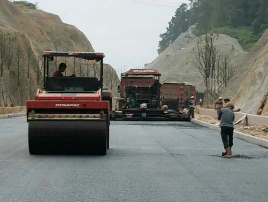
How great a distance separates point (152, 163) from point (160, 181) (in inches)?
111

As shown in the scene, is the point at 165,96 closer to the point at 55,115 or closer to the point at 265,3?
the point at 55,115

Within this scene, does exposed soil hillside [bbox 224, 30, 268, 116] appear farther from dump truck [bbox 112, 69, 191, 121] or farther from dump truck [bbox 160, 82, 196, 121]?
dump truck [bbox 112, 69, 191, 121]

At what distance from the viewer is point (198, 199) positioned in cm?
885

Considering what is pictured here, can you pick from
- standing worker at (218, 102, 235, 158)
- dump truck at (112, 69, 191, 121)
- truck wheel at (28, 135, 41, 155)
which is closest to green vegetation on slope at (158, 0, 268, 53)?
dump truck at (112, 69, 191, 121)

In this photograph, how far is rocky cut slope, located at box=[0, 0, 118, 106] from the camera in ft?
Answer: 226

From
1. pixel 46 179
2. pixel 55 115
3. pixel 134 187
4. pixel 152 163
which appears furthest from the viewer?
pixel 55 115

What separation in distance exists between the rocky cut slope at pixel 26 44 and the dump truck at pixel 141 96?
3389 millimetres

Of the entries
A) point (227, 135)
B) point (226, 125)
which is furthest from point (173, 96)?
point (226, 125)

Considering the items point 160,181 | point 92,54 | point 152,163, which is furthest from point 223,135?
point 160,181

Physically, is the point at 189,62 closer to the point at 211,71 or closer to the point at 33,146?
the point at 211,71

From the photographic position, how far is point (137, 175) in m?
11.4

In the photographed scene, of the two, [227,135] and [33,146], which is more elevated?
[227,135]

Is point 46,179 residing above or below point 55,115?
below

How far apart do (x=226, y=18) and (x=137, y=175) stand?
430 ft
